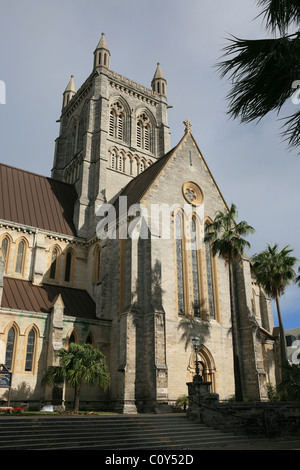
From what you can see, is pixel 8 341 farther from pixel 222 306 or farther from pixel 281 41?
pixel 281 41

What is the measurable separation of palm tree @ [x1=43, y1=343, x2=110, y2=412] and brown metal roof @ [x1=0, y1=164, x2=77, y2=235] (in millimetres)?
12559

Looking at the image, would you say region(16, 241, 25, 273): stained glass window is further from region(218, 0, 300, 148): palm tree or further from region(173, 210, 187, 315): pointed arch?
region(218, 0, 300, 148): palm tree

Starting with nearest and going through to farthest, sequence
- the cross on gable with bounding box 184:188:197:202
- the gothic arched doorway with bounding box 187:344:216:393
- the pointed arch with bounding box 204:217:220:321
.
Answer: the gothic arched doorway with bounding box 187:344:216:393 → the pointed arch with bounding box 204:217:220:321 → the cross on gable with bounding box 184:188:197:202

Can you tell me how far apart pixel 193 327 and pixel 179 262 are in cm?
464

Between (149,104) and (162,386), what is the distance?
3317 cm

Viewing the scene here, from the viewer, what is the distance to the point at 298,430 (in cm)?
1888

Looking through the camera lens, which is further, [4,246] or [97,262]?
[97,262]

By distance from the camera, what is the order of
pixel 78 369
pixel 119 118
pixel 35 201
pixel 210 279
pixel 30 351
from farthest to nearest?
pixel 119 118 → pixel 35 201 → pixel 210 279 → pixel 30 351 → pixel 78 369

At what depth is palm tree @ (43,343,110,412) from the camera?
21.3m

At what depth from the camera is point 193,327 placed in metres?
26.5

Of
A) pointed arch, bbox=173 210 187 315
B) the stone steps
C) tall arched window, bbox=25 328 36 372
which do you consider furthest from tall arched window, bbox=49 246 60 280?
the stone steps

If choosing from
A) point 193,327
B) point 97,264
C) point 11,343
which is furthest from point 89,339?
point 193,327

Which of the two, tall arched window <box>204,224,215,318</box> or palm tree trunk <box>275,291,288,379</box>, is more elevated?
tall arched window <box>204,224,215,318</box>

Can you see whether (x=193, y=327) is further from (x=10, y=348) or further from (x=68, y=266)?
(x=10, y=348)
